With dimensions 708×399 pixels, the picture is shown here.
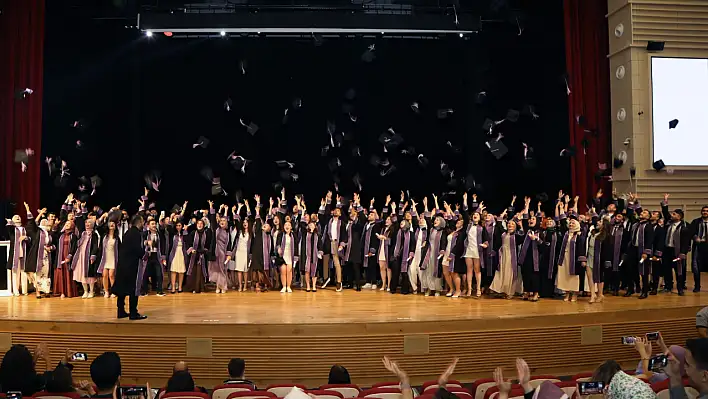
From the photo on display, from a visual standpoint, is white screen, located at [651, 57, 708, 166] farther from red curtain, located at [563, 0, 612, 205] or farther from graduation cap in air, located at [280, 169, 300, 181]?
graduation cap in air, located at [280, 169, 300, 181]

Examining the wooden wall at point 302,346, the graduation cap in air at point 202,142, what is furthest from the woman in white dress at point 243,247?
the wooden wall at point 302,346

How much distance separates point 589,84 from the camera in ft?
53.0

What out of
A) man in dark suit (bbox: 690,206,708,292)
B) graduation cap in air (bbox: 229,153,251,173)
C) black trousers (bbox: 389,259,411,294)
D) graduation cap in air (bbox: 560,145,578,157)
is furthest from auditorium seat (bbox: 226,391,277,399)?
graduation cap in air (bbox: 560,145,578,157)

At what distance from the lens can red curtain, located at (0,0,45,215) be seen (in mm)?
15398

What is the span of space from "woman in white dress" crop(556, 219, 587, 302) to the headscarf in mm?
7471

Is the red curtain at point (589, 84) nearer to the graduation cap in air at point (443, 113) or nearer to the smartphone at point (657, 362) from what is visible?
the graduation cap in air at point (443, 113)

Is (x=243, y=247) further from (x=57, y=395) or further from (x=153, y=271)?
(x=57, y=395)

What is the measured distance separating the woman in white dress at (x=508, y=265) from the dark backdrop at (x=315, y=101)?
5214 millimetres

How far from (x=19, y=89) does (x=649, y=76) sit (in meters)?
14.4

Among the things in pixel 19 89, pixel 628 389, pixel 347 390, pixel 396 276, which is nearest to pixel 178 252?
pixel 396 276

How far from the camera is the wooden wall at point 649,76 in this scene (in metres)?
15.0

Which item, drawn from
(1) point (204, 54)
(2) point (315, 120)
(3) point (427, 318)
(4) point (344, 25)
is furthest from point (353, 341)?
(1) point (204, 54)

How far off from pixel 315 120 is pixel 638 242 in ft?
27.4

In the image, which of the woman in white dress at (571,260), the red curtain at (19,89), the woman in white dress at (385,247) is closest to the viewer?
the woman in white dress at (571,260)
